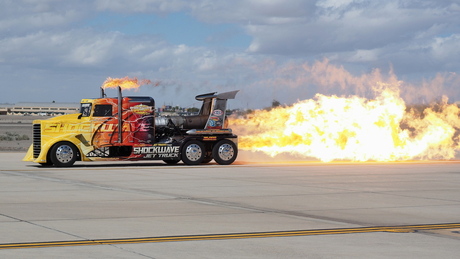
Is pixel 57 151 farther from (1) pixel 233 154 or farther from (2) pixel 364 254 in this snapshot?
(2) pixel 364 254

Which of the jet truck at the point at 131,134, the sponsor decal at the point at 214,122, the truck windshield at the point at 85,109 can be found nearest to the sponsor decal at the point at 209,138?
the jet truck at the point at 131,134

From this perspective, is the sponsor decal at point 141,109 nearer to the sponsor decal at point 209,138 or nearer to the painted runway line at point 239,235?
the sponsor decal at point 209,138

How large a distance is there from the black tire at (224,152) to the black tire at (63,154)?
5538 millimetres

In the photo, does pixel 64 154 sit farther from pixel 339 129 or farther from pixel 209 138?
pixel 339 129

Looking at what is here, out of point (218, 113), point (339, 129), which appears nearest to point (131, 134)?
point (218, 113)

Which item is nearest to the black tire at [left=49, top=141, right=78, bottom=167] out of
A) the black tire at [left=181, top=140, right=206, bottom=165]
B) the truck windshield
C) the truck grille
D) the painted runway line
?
the truck grille

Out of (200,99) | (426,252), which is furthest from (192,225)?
(200,99)

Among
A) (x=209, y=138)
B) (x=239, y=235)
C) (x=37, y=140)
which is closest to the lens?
(x=239, y=235)

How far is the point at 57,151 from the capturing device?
28.7 meters

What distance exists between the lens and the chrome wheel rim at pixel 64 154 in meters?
28.7

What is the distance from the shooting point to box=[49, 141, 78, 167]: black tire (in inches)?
1126

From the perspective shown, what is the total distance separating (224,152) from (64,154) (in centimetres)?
626

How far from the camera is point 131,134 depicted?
29531 mm

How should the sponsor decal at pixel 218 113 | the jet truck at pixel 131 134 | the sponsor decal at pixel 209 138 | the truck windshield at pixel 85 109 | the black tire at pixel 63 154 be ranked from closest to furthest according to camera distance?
the black tire at pixel 63 154 < the jet truck at pixel 131 134 < the truck windshield at pixel 85 109 < the sponsor decal at pixel 209 138 < the sponsor decal at pixel 218 113
